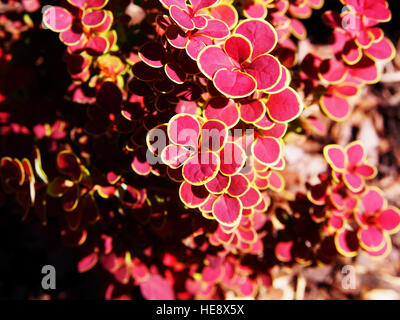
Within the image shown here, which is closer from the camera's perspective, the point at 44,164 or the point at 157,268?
the point at 44,164

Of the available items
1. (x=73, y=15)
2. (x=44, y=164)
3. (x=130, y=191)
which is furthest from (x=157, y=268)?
(x=73, y=15)

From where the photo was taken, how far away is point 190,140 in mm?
835

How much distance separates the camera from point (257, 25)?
857mm

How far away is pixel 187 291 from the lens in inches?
61.2

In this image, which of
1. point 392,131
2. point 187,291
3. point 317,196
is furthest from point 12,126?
point 392,131

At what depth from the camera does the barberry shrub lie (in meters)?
0.84

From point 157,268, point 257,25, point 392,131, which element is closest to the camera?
point 257,25

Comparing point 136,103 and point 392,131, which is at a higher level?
point 392,131

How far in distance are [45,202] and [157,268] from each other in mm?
581

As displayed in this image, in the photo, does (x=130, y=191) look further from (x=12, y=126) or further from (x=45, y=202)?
(x=12, y=126)

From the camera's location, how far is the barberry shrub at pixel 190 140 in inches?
33.2
